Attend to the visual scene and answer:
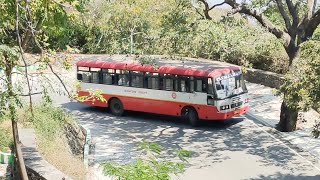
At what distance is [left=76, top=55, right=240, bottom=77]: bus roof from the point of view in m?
18.6

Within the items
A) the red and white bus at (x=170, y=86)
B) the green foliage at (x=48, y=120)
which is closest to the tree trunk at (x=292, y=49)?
the red and white bus at (x=170, y=86)

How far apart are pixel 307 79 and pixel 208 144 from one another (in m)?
5.99

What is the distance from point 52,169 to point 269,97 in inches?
634

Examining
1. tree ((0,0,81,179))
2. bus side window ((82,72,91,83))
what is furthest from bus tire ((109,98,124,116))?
tree ((0,0,81,179))

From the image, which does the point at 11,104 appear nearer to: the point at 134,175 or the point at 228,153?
the point at 134,175

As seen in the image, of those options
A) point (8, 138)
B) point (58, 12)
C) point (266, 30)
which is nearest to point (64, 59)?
point (58, 12)

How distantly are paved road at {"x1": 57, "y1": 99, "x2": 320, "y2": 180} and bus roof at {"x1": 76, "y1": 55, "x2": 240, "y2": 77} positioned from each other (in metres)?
2.07

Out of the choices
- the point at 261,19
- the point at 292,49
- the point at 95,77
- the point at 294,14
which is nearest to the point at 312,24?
the point at 294,14

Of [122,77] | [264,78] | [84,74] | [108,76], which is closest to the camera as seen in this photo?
[122,77]

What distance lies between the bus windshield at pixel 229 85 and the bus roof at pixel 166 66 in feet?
0.65

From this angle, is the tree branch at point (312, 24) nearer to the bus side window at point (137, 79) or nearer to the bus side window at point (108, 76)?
the bus side window at point (137, 79)

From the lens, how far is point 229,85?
18672 millimetres

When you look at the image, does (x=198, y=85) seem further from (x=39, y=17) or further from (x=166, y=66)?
(x=39, y=17)

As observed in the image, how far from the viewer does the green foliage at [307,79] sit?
11.0m
